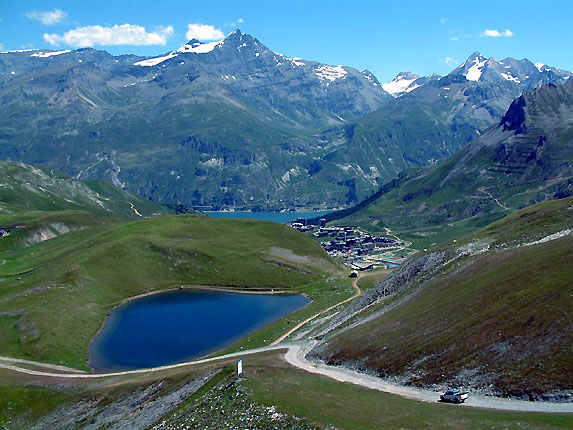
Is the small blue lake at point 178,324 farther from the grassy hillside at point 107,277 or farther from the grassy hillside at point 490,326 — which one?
the grassy hillside at point 490,326

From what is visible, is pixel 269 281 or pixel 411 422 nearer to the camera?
pixel 411 422

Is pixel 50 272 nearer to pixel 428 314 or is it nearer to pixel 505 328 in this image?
pixel 428 314

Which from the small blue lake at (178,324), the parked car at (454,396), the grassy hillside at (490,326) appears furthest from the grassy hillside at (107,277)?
the parked car at (454,396)

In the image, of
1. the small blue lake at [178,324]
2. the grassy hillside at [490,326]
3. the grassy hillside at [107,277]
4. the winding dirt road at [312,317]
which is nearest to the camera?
the grassy hillside at [490,326]

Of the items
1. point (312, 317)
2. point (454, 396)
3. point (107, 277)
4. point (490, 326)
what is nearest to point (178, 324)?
point (312, 317)

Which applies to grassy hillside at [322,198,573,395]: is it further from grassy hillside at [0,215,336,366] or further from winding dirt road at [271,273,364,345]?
grassy hillside at [0,215,336,366]

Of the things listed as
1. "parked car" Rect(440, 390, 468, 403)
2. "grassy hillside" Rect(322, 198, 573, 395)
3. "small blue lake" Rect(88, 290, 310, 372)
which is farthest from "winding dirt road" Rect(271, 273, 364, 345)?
"parked car" Rect(440, 390, 468, 403)

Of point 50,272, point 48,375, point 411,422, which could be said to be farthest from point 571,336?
point 50,272
